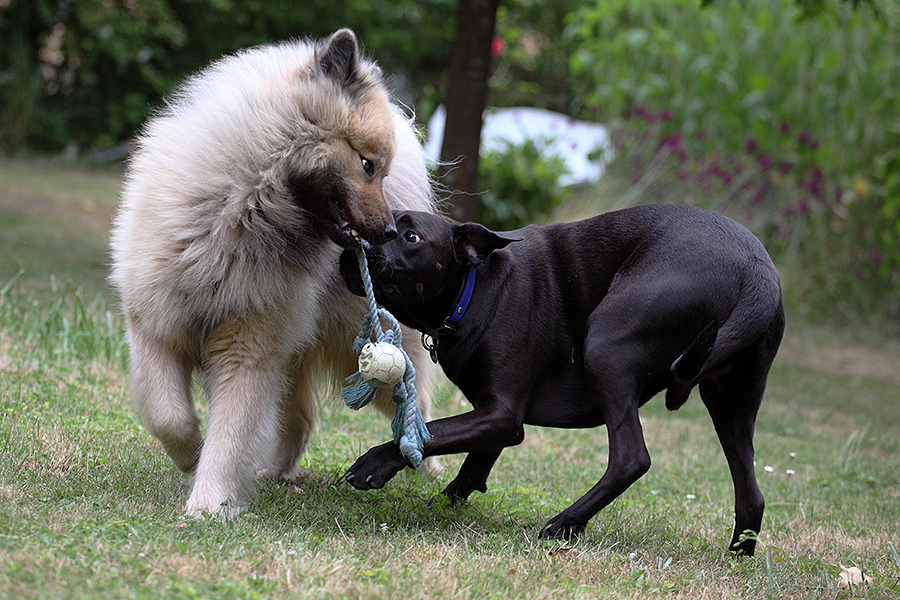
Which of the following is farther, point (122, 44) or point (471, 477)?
point (122, 44)

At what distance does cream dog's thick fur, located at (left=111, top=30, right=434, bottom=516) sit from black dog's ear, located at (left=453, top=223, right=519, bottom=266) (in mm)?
352

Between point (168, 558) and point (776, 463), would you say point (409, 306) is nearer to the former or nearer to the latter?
point (168, 558)

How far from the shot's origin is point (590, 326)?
3643 mm

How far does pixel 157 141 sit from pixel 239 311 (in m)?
0.85

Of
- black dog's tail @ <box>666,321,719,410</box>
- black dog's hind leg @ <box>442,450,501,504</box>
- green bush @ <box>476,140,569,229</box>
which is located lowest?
green bush @ <box>476,140,569,229</box>

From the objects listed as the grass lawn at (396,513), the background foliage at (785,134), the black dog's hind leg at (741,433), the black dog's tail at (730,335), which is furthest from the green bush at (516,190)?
the black dog's tail at (730,335)

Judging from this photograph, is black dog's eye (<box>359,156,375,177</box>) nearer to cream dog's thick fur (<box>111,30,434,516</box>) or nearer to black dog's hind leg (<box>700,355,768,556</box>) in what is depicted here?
cream dog's thick fur (<box>111,30,434,516</box>)

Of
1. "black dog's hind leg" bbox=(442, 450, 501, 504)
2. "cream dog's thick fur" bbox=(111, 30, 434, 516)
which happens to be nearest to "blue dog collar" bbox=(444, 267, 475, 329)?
"cream dog's thick fur" bbox=(111, 30, 434, 516)

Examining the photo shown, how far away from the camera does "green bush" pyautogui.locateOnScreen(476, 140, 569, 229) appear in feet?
40.0

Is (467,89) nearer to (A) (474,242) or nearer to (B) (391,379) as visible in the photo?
(A) (474,242)

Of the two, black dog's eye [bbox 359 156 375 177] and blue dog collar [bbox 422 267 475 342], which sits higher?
black dog's eye [bbox 359 156 375 177]

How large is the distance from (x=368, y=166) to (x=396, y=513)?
57.7 inches

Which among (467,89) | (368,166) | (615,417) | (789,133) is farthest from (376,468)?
(789,133)

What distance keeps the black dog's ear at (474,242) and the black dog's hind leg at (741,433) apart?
3.45 ft
